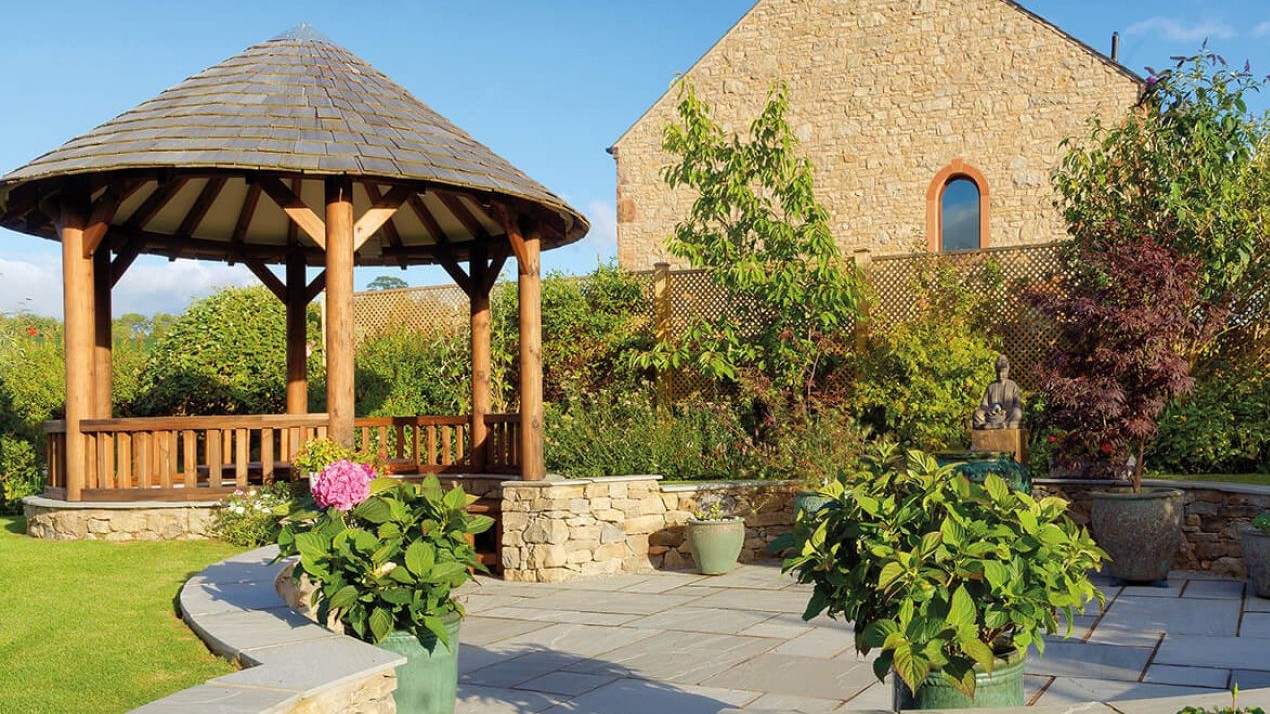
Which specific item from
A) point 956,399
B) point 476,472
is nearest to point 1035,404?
point 956,399

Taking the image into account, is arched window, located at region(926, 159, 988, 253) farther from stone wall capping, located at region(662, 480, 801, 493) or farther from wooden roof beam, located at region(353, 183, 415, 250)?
wooden roof beam, located at region(353, 183, 415, 250)

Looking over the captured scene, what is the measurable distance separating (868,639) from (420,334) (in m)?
11.9

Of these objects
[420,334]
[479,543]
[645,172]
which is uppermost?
[645,172]

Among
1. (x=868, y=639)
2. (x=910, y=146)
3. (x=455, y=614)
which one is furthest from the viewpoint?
(x=910, y=146)

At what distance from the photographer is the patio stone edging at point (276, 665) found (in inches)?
138

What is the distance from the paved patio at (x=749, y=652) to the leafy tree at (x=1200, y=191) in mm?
3025

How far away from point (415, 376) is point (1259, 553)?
10.0 meters

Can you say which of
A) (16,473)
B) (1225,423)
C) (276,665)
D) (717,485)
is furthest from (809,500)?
(16,473)

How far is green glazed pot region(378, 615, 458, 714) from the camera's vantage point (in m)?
4.39

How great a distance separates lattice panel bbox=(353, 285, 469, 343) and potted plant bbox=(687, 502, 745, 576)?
6.30 metres

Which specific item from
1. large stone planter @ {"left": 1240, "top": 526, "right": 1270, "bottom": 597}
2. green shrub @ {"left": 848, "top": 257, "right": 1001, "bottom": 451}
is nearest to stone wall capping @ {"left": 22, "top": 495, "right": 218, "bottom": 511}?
green shrub @ {"left": 848, "top": 257, "right": 1001, "bottom": 451}

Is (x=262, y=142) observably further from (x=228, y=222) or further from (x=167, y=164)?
(x=228, y=222)

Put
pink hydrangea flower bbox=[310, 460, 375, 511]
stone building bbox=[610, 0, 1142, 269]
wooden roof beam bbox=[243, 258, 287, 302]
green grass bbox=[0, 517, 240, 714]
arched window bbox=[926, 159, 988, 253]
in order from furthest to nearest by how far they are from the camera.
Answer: arched window bbox=[926, 159, 988, 253] → stone building bbox=[610, 0, 1142, 269] → wooden roof beam bbox=[243, 258, 287, 302] → pink hydrangea flower bbox=[310, 460, 375, 511] → green grass bbox=[0, 517, 240, 714]

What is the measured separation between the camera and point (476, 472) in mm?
10133
